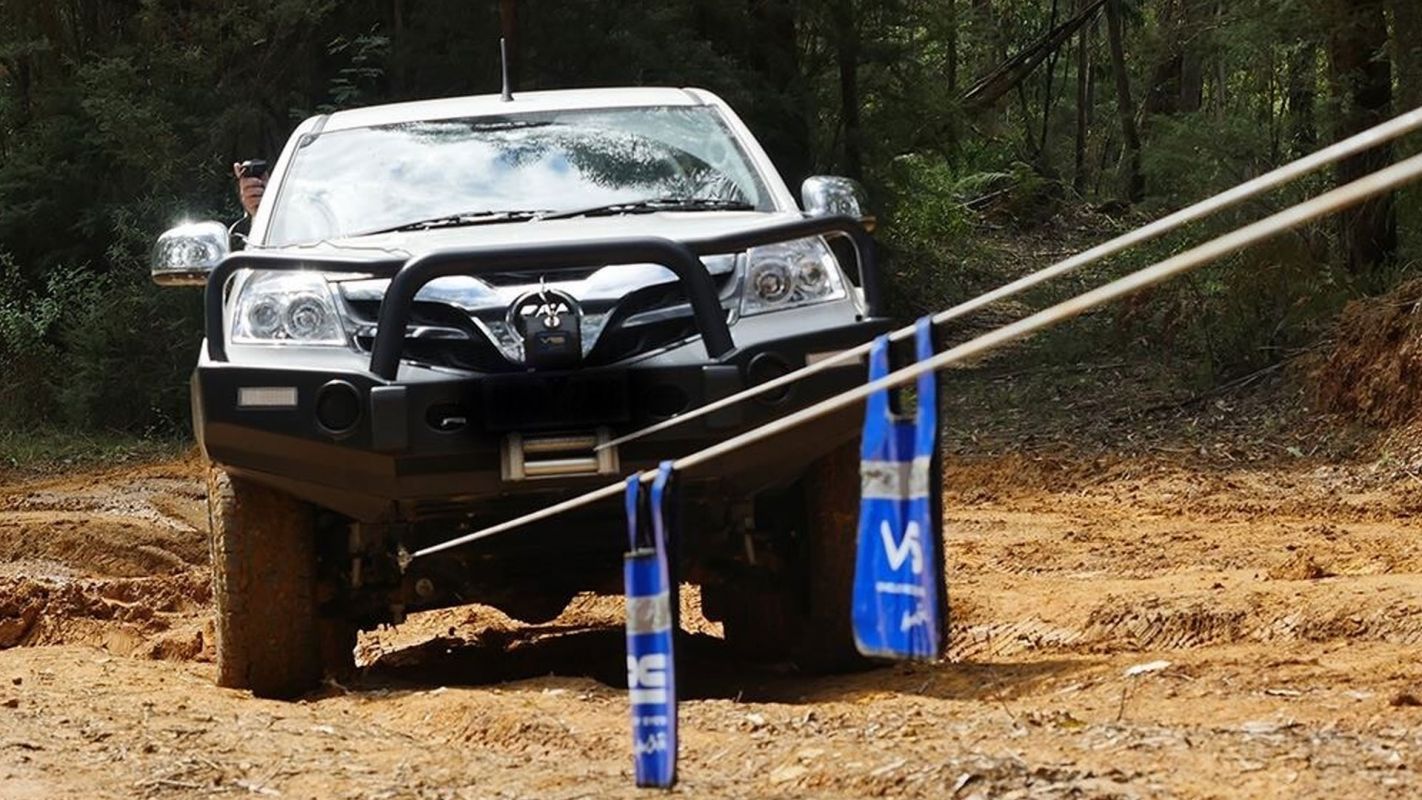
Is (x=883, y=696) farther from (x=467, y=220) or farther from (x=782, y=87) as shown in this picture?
(x=782, y=87)

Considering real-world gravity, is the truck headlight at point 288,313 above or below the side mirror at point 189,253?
below

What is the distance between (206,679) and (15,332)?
1298 cm

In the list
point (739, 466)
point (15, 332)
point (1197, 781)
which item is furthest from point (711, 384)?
point (15, 332)

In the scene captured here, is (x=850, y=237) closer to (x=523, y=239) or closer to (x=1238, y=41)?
(x=523, y=239)

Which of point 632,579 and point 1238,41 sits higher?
point 1238,41

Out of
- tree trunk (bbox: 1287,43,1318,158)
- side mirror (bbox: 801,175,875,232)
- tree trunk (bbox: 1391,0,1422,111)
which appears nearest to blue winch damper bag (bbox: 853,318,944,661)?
side mirror (bbox: 801,175,875,232)

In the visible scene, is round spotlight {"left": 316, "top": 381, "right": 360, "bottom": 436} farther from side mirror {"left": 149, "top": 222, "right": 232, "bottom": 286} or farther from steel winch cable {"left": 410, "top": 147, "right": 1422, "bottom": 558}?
steel winch cable {"left": 410, "top": 147, "right": 1422, "bottom": 558}

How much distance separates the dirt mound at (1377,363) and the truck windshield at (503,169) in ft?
20.8

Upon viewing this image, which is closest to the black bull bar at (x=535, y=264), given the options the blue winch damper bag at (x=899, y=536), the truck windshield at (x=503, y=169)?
the truck windshield at (x=503, y=169)

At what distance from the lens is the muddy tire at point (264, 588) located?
6.39 m

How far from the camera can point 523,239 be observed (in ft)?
20.5

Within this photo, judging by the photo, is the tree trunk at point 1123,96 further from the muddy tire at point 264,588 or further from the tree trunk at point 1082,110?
the muddy tire at point 264,588

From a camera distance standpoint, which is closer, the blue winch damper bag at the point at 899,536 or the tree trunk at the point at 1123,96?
the blue winch damper bag at the point at 899,536

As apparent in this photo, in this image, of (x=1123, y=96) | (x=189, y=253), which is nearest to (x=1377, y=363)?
(x=189, y=253)
